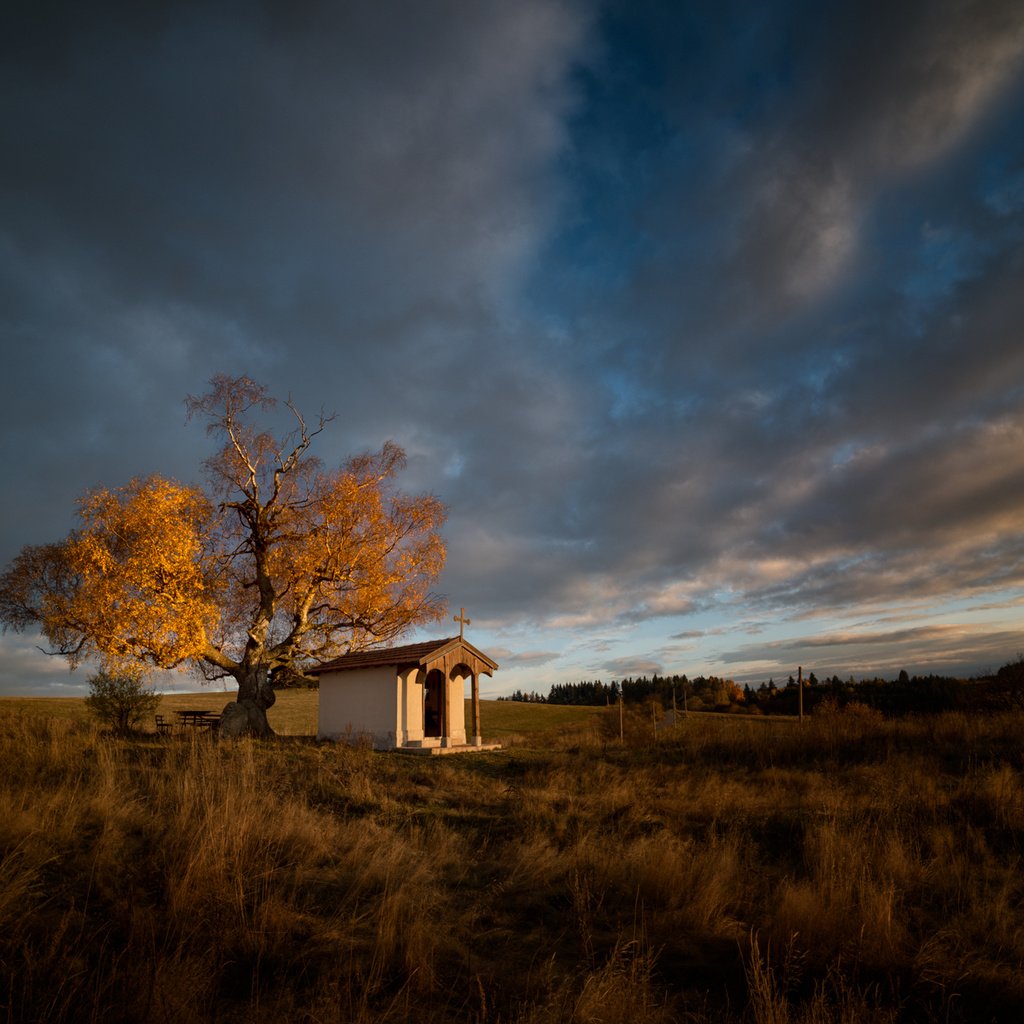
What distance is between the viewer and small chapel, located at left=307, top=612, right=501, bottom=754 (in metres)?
24.7

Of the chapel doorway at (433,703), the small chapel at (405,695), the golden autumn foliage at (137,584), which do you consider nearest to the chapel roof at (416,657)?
the small chapel at (405,695)

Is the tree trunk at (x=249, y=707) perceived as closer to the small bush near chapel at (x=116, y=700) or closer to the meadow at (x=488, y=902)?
the small bush near chapel at (x=116, y=700)

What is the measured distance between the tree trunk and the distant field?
38.0ft

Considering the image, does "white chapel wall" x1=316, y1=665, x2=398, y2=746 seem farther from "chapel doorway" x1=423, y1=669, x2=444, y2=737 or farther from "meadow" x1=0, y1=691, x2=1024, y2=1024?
"meadow" x1=0, y1=691, x2=1024, y2=1024

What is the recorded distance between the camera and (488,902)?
7.08 m

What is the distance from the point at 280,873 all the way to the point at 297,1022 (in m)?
2.87

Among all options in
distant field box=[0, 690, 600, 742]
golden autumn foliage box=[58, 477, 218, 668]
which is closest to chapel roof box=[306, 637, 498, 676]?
golden autumn foliage box=[58, 477, 218, 668]

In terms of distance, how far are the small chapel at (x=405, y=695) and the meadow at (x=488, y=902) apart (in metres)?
11.3

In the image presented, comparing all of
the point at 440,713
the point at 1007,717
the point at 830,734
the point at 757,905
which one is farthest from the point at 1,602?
the point at 1007,717

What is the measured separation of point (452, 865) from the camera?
830cm

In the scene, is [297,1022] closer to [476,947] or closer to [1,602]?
[476,947]

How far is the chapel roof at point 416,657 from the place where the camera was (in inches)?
974

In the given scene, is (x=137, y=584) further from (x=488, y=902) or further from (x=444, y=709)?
(x=488, y=902)

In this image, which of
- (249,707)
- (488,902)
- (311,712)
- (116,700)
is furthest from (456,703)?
(311,712)
